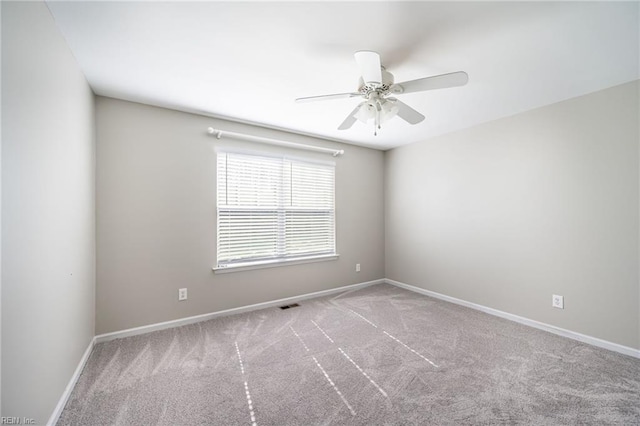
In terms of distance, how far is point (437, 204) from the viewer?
3.81 metres

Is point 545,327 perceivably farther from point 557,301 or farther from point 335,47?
point 335,47

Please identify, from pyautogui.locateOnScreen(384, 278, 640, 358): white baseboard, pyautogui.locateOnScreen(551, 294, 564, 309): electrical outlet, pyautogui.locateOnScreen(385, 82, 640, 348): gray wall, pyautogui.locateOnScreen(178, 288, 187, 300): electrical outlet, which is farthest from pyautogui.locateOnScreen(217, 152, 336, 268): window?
pyautogui.locateOnScreen(551, 294, 564, 309): electrical outlet

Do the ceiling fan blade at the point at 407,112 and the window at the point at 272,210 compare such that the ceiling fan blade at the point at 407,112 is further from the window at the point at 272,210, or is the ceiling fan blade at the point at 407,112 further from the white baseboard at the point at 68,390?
the white baseboard at the point at 68,390

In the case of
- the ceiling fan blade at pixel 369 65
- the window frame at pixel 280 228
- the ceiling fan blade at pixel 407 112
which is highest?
the ceiling fan blade at pixel 369 65

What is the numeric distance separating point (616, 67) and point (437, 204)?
2.12 m

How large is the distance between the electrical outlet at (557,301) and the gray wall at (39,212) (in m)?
3.97

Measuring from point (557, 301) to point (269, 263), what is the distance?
10.2 ft

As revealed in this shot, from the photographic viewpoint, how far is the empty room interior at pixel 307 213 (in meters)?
1.48

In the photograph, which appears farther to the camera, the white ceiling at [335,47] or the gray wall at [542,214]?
the gray wall at [542,214]

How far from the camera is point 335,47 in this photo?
1.79 metres

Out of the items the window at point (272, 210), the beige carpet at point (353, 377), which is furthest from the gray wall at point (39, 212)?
the window at point (272, 210)

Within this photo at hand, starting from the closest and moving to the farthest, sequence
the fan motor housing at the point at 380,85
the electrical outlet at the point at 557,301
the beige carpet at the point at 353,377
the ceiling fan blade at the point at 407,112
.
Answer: the beige carpet at the point at 353,377 → the fan motor housing at the point at 380,85 → the ceiling fan blade at the point at 407,112 → the electrical outlet at the point at 557,301

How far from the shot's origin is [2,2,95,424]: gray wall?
1.11m
